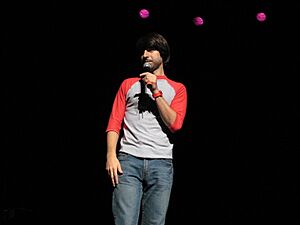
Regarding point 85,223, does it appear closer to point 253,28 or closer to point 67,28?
point 67,28

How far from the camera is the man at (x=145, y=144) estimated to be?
180 centimetres

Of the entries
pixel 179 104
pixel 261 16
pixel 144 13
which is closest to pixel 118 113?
pixel 179 104

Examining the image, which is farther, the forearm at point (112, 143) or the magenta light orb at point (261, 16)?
the magenta light orb at point (261, 16)

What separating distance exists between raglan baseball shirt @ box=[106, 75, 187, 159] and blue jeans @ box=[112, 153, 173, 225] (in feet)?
0.12

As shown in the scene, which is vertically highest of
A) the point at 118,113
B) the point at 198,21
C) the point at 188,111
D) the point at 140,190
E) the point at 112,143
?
the point at 198,21

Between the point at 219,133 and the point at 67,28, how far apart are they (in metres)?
1.11

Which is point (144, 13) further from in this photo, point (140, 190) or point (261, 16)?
point (140, 190)

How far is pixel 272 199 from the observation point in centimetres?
296

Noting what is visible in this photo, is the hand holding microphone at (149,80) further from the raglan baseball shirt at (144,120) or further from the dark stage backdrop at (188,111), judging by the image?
the dark stage backdrop at (188,111)

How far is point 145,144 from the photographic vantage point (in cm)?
184

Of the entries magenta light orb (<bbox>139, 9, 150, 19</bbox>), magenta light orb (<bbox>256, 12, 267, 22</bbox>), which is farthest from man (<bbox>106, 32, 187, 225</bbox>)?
magenta light orb (<bbox>256, 12, 267, 22</bbox>)

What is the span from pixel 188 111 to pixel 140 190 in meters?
1.24

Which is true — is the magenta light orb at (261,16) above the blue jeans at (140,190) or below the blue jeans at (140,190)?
above

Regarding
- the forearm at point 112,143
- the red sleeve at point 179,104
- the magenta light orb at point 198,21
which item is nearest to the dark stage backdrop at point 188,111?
the magenta light orb at point 198,21
